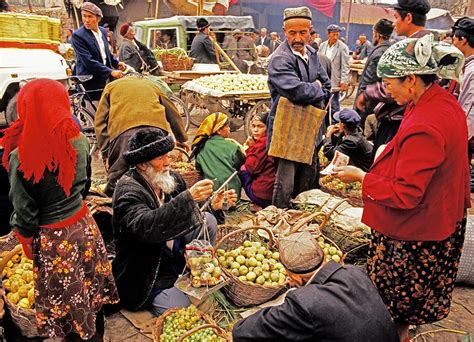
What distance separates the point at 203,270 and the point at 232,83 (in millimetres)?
5540

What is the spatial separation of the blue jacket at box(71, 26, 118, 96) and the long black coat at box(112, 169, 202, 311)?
364cm

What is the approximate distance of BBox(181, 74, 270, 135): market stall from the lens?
7449 millimetres

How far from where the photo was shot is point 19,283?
9.52 feet

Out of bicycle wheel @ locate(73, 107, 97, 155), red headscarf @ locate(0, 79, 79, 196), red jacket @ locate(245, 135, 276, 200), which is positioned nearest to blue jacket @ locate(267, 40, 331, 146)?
red jacket @ locate(245, 135, 276, 200)

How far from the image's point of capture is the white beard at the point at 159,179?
2951 millimetres

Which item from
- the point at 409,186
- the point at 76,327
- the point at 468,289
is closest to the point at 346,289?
the point at 409,186

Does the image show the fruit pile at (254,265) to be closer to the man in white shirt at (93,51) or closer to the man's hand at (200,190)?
the man's hand at (200,190)

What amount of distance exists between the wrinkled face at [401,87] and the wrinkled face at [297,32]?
76.9 inches

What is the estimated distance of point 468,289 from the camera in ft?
12.4

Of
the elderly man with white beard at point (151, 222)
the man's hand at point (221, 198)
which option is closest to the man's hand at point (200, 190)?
the elderly man with white beard at point (151, 222)

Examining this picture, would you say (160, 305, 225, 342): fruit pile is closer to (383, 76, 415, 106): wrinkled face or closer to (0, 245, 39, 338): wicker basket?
(0, 245, 39, 338): wicker basket

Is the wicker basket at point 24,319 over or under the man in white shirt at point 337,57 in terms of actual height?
under

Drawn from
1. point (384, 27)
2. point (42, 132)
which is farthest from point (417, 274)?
point (384, 27)

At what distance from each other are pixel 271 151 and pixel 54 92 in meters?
2.52
